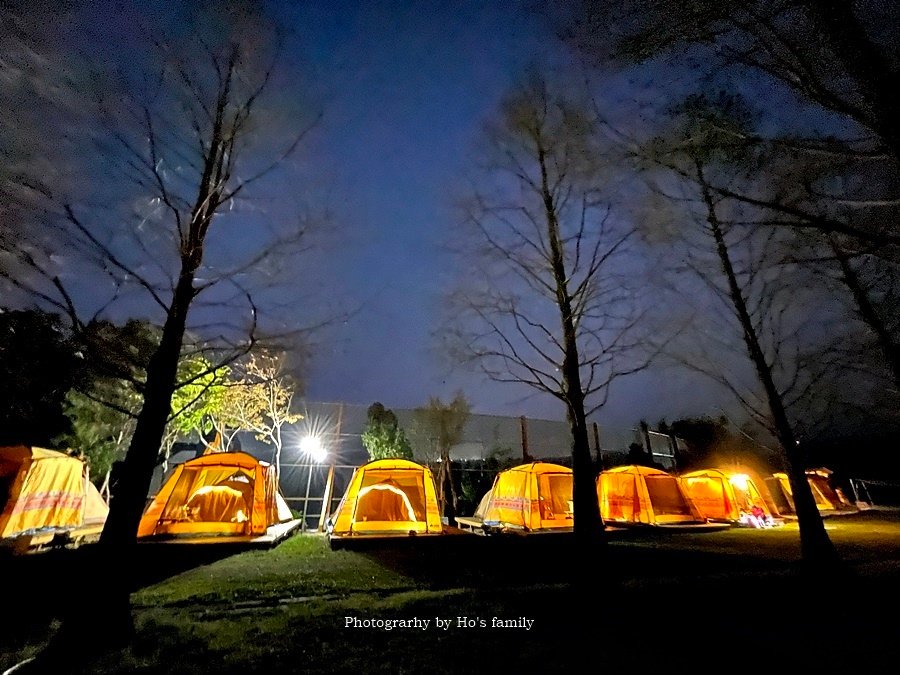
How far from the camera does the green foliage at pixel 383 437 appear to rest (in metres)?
18.0

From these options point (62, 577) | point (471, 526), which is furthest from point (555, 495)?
point (62, 577)

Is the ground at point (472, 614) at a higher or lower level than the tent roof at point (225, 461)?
lower

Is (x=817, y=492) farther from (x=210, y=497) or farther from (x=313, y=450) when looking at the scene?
(x=210, y=497)

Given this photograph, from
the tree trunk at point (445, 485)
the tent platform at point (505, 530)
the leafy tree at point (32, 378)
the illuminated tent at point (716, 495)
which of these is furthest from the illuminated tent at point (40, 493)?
the illuminated tent at point (716, 495)

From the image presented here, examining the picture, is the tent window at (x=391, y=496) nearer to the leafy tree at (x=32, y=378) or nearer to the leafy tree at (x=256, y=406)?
the leafy tree at (x=256, y=406)

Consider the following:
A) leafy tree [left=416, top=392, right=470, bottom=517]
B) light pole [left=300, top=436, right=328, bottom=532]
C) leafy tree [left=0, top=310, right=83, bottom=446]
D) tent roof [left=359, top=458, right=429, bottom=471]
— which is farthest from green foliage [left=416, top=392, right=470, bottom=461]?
leafy tree [left=0, top=310, right=83, bottom=446]

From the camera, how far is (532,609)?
4398 millimetres

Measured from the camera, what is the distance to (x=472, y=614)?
13.9 ft

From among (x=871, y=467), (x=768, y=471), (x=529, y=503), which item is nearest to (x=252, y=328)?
(x=529, y=503)

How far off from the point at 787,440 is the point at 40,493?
14.6 m

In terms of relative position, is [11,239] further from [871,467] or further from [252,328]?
[871,467]

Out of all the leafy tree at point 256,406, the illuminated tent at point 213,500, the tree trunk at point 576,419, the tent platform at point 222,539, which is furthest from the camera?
the leafy tree at point 256,406

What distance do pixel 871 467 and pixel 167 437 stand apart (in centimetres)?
3819

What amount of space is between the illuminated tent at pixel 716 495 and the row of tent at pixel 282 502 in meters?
0.04
